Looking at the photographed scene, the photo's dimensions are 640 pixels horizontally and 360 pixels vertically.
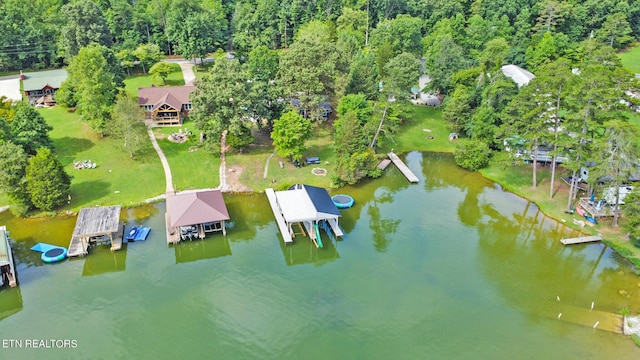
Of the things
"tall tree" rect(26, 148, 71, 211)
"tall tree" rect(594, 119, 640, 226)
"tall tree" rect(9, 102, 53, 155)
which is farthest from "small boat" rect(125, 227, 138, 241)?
"tall tree" rect(594, 119, 640, 226)

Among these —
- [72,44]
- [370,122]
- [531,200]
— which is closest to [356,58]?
[370,122]

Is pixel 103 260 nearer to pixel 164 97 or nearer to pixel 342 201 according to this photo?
pixel 342 201

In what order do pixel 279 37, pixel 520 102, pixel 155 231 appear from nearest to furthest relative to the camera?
pixel 155 231, pixel 520 102, pixel 279 37

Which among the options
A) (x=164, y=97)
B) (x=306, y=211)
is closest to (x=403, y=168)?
(x=306, y=211)

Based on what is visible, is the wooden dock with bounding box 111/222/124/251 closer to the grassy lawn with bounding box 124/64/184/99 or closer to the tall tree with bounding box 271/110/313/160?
the tall tree with bounding box 271/110/313/160

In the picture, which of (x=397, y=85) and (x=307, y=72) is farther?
(x=307, y=72)

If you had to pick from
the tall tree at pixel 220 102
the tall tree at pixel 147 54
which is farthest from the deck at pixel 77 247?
the tall tree at pixel 147 54

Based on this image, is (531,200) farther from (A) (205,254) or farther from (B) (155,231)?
(B) (155,231)
